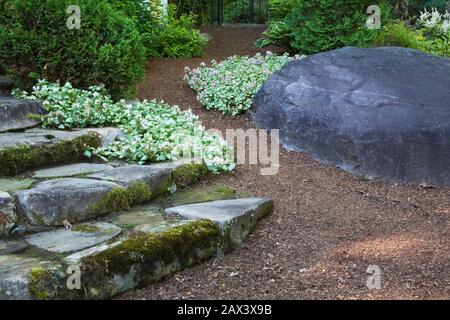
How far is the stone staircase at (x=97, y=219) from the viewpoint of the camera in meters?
3.26

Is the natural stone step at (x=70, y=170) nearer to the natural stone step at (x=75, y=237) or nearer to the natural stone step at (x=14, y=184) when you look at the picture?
the natural stone step at (x=14, y=184)

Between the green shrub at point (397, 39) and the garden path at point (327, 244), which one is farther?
the green shrub at point (397, 39)

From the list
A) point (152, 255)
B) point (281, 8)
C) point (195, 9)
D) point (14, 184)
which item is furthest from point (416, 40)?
point (152, 255)

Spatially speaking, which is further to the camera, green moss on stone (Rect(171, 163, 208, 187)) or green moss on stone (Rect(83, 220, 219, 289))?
green moss on stone (Rect(171, 163, 208, 187))

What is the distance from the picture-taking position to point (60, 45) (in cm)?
620

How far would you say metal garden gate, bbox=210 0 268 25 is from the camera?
43.1 ft

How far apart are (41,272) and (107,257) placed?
0.38 metres

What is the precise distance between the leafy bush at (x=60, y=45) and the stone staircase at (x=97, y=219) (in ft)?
4.02

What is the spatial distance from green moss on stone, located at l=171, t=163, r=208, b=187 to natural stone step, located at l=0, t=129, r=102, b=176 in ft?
2.79

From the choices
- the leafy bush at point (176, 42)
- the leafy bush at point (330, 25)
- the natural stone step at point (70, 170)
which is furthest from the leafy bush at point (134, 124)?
the leafy bush at point (176, 42)

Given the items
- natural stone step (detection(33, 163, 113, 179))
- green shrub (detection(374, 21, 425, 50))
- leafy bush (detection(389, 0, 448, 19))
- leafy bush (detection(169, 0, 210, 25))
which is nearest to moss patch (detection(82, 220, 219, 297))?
natural stone step (detection(33, 163, 113, 179))

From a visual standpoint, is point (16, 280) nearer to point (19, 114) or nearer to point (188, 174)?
point (188, 174)

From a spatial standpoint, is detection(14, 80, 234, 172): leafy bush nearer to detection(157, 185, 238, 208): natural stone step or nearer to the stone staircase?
the stone staircase

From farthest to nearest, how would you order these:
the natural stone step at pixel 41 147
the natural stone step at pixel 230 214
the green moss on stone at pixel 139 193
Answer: the natural stone step at pixel 41 147, the green moss on stone at pixel 139 193, the natural stone step at pixel 230 214
